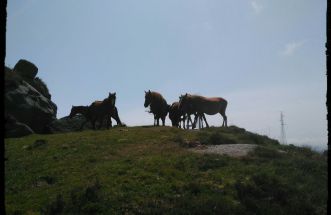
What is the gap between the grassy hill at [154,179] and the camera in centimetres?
1650

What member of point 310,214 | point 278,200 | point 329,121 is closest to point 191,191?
point 278,200

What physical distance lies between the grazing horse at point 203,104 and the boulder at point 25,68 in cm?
1418

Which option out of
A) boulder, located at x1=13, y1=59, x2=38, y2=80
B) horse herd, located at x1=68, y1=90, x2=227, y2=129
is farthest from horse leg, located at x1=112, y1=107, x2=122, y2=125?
boulder, located at x1=13, y1=59, x2=38, y2=80

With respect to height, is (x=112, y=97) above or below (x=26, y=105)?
above

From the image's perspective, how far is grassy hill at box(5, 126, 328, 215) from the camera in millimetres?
16500

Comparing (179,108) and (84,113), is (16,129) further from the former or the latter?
(179,108)

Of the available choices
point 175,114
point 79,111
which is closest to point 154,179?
point 79,111

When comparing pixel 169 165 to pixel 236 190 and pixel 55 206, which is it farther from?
pixel 55 206

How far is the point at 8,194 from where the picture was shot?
1861 cm

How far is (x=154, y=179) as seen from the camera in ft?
63.0

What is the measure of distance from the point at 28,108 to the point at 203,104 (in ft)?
45.3

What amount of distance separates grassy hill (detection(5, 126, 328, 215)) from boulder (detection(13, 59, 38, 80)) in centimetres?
1715

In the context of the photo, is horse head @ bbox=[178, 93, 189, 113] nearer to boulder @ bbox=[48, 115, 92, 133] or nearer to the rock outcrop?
boulder @ bbox=[48, 115, 92, 133]

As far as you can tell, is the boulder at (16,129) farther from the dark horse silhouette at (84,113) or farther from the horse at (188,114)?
the horse at (188,114)
